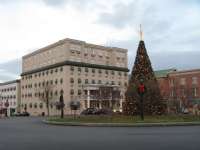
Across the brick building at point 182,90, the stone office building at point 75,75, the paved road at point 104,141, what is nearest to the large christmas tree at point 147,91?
the paved road at point 104,141

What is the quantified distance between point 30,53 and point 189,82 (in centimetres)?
5765

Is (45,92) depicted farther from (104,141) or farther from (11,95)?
(104,141)

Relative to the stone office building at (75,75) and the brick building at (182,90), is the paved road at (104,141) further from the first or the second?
the stone office building at (75,75)

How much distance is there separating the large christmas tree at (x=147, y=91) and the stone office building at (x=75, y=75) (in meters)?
45.7

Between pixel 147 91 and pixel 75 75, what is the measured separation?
61.8m

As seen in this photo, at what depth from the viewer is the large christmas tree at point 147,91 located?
36531mm

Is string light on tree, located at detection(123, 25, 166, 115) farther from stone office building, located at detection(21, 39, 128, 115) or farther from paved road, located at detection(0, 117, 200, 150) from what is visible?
stone office building, located at detection(21, 39, 128, 115)

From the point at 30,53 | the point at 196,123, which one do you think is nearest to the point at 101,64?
the point at 30,53

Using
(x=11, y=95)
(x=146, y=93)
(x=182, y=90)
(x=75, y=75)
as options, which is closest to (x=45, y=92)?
(x=75, y=75)

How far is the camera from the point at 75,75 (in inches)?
3804

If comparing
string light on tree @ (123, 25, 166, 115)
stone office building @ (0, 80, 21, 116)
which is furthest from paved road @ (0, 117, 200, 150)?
stone office building @ (0, 80, 21, 116)

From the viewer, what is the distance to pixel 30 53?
4619 inches

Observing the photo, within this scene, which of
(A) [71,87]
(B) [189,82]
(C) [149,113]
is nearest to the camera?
(C) [149,113]

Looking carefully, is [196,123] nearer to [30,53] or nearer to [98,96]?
[98,96]
